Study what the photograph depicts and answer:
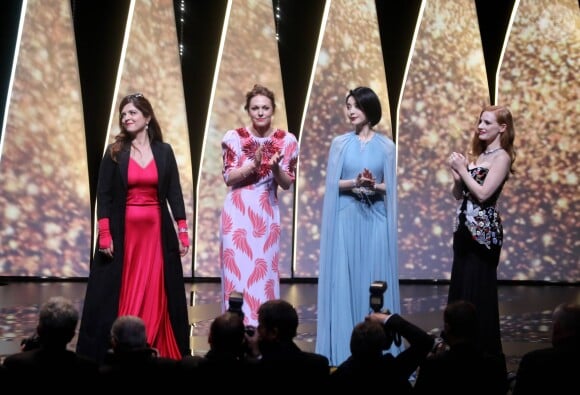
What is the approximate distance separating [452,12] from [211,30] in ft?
8.41

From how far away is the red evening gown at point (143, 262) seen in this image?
484 centimetres

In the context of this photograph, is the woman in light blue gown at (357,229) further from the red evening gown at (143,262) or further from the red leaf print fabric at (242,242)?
the red evening gown at (143,262)

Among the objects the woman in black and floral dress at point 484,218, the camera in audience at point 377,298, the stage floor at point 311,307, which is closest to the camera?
the camera in audience at point 377,298

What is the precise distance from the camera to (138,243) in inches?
192

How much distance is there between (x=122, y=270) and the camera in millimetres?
4828

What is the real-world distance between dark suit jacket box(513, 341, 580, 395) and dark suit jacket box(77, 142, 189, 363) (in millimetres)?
2259

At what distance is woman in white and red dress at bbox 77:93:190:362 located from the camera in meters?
4.79

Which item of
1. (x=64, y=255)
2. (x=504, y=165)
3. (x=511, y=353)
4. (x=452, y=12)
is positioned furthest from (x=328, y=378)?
(x=452, y=12)

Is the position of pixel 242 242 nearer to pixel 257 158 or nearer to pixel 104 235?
pixel 257 158

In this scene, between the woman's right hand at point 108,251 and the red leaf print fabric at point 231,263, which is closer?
the woman's right hand at point 108,251

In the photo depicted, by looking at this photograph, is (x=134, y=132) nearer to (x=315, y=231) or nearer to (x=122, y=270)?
(x=122, y=270)

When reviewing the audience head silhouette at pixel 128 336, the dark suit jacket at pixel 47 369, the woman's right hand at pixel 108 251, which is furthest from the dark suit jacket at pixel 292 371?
the woman's right hand at pixel 108 251

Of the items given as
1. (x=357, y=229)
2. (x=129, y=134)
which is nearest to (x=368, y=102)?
(x=357, y=229)

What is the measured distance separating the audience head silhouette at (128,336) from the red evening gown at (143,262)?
5.43 ft
